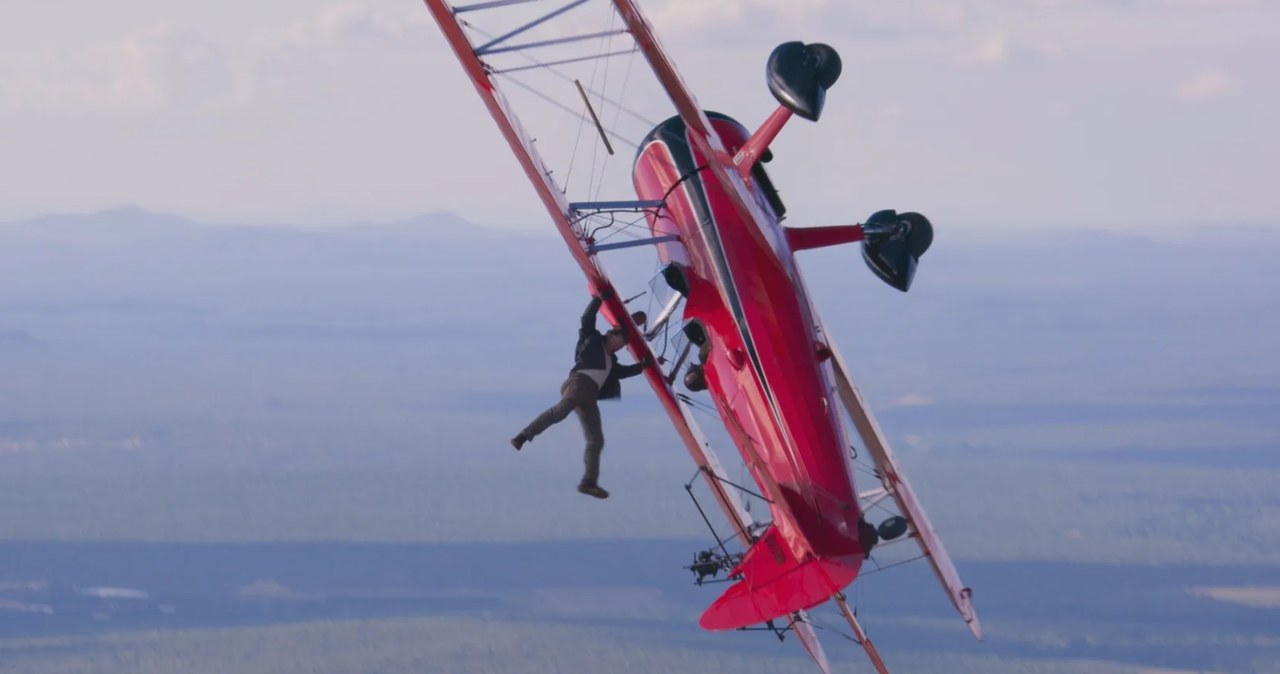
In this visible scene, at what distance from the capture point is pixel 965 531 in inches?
5379

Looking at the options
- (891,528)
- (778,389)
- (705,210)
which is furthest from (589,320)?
(891,528)

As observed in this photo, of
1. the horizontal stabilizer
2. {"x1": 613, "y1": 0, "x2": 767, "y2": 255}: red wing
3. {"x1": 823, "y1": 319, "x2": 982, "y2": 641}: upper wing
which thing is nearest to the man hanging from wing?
the horizontal stabilizer

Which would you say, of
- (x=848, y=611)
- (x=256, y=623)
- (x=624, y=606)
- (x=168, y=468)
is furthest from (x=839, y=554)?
(x=168, y=468)

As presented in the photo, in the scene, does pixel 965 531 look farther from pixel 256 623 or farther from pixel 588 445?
pixel 588 445

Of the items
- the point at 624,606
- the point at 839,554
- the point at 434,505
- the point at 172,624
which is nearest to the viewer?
the point at 839,554

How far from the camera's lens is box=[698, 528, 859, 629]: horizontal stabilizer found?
2231 cm

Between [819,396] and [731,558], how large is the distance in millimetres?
2500

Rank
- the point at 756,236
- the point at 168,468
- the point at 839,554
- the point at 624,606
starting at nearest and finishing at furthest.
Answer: the point at 839,554 → the point at 756,236 → the point at 624,606 → the point at 168,468

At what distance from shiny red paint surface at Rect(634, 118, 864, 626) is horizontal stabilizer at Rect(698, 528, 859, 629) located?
0.08 ft

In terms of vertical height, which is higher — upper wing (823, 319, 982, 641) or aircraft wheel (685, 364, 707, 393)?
aircraft wheel (685, 364, 707, 393)

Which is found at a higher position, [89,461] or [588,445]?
[588,445]

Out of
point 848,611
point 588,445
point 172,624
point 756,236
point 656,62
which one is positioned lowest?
point 172,624

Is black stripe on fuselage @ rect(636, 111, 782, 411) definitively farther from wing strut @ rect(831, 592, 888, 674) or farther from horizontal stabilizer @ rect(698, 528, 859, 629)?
wing strut @ rect(831, 592, 888, 674)

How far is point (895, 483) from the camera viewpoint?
2700 cm
